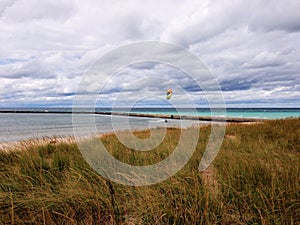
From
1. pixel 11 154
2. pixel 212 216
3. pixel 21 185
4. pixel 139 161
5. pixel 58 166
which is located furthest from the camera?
pixel 11 154

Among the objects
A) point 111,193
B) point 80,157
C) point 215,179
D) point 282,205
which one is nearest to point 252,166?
point 215,179

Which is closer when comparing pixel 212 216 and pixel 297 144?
pixel 212 216

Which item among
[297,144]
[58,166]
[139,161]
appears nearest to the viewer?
[58,166]

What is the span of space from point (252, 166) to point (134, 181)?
6.10ft

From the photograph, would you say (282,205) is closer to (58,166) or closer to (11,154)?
(58,166)

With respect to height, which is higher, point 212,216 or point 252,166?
point 252,166

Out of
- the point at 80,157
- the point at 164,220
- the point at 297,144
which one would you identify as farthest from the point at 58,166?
the point at 297,144

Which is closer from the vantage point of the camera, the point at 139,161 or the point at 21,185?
the point at 21,185

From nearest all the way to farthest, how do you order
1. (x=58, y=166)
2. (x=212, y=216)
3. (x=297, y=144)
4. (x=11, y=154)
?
1. (x=212, y=216)
2. (x=58, y=166)
3. (x=11, y=154)
4. (x=297, y=144)

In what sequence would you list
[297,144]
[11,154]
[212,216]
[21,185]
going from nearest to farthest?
[212,216] → [21,185] → [11,154] → [297,144]

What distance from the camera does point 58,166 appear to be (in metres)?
4.88

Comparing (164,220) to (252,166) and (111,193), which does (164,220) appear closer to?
(111,193)

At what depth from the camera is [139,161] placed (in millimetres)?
5188

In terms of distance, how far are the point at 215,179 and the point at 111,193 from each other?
161 cm
